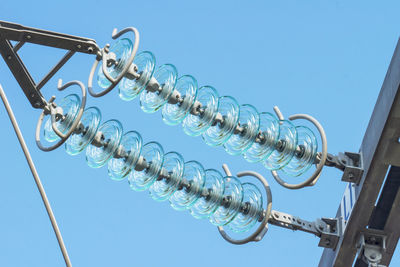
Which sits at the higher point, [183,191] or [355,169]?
[355,169]

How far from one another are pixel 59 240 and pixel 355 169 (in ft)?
8.63

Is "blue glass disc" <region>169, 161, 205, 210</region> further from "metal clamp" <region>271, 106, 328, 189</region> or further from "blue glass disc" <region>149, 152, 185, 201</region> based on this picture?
"metal clamp" <region>271, 106, 328, 189</region>

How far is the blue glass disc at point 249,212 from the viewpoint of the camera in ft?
24.8

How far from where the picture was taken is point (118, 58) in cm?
684

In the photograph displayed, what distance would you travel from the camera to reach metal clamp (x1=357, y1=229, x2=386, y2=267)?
25.0 feet

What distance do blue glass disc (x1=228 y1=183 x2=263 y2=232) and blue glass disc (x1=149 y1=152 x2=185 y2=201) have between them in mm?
631

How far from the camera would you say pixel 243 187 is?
25.1 ft

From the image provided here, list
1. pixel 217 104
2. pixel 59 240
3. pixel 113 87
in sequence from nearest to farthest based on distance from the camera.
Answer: pixel 59 240, pixel 113 87, pixel 217 104

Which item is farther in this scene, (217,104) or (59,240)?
(217,104)

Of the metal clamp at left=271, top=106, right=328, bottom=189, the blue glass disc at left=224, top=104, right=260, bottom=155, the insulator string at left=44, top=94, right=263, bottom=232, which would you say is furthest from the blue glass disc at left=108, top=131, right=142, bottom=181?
the metal clamp at left=271, top=106, right=328, bottom=189

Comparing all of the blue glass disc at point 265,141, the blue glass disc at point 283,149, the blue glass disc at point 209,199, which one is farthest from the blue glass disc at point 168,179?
the blue glass disc at point 283,149

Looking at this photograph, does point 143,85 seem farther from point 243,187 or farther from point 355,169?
point 355,169

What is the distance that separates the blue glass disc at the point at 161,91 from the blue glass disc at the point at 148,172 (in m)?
0.36

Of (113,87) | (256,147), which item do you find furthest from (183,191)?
(113,87)
